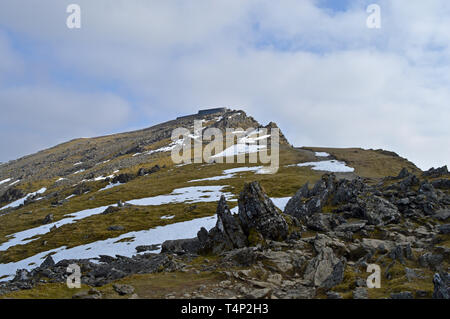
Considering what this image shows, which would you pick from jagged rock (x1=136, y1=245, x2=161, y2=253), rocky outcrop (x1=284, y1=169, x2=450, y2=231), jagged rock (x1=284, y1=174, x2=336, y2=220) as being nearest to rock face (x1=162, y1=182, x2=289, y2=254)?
rocky outcrop (x1=284, y1=169, x2=450, y2=231)

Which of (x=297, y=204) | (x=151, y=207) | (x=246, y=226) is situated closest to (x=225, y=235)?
(x=246, y=226)

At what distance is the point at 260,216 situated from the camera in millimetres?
30266

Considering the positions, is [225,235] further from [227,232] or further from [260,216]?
[260,216]

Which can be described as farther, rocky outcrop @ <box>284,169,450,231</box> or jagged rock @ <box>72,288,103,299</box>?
rocky outcrop @ <box>284,169,450,231</box>

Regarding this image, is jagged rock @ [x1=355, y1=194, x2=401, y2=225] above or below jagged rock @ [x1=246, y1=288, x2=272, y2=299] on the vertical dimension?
above

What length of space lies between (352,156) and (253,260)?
117908 mm

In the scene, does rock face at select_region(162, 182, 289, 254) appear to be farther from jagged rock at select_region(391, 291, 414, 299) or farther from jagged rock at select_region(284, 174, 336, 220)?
jagged rock at select_region(391, 291, 414, 299)

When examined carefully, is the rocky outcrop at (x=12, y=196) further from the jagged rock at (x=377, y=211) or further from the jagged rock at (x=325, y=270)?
the jagged rock at (x=325, y=270)

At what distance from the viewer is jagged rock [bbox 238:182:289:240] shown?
96.0 feet

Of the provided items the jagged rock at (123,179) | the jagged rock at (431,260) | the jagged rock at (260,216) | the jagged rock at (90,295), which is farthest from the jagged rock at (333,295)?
the jagged rock at (123,179)

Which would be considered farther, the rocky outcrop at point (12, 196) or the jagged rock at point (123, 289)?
the rocky outcrop at point (12, 196)

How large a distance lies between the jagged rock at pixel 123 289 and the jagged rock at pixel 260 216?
14.2 metres

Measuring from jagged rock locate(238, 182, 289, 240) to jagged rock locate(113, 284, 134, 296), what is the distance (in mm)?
14209

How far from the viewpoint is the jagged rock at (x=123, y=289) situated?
18547mm
